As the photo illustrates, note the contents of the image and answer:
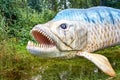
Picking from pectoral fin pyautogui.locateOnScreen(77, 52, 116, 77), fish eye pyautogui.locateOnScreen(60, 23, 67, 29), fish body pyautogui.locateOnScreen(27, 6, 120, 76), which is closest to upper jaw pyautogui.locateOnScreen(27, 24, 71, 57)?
fish body pyautogui.locateOnScreen(27, 6, 120, 76)

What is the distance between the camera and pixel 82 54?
15.3 feet

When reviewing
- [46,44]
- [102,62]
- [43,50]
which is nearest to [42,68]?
[46,44]

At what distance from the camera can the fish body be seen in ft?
14.5

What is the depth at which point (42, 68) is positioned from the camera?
5.27 m

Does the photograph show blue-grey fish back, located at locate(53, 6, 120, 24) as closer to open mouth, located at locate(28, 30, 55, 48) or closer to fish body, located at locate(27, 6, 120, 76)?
fish body, located at locate(27, 6, 120, 76)

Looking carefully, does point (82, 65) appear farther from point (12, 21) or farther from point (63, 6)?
point (63, 6)

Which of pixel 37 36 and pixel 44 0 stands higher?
pixel 37 36

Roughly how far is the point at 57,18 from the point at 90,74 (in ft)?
2.89

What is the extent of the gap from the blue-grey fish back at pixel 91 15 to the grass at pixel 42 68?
0.60 meters

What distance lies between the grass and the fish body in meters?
0.35

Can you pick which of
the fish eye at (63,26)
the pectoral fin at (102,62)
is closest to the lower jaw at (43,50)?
the fish eye at (63,26)

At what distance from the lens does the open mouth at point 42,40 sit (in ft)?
14.5

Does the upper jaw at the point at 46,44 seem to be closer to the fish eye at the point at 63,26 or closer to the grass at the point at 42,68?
the fish eye at the point at 63,26

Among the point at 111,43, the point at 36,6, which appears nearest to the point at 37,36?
the point at 111,43
